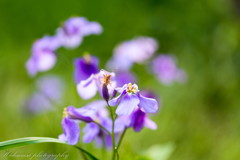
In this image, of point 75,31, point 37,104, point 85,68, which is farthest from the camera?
point 37,104

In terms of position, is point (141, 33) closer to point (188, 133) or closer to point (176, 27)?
point (176, 27)

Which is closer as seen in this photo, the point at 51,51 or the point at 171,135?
the point at 51,51

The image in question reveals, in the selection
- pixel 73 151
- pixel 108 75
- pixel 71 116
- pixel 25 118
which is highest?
pixel 25 118

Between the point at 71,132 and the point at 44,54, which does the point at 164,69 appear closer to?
the point at 44,54

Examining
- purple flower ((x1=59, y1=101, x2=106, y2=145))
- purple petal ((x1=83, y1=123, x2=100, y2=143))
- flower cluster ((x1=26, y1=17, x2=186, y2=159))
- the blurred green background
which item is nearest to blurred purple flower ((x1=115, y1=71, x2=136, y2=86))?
flower cluster ((x1=26, y1=17, x2=186, y2=159))

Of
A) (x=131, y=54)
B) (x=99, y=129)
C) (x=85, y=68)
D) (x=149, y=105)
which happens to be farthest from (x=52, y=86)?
(x=149, y=105)

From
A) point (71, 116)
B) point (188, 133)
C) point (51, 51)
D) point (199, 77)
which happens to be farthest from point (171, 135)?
point (71, 116)
